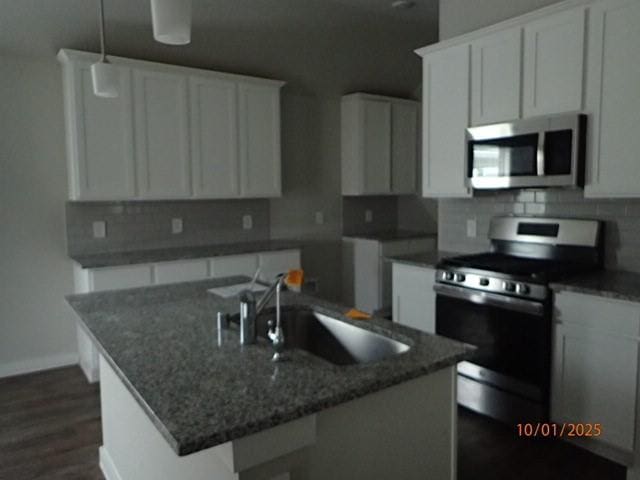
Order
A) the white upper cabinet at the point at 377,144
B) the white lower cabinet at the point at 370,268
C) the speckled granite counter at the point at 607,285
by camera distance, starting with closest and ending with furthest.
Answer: the speckled granite counter at the point at 607,285
the white lower cabinet at the point at 370,268
the white upper cabinet at the point at 377,144

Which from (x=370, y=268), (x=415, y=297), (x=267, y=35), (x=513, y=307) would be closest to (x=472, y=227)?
(x=415, y=297)

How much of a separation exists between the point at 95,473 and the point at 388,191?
398 cm

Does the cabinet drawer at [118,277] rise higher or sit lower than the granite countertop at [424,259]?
lower

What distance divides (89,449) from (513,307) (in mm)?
2474

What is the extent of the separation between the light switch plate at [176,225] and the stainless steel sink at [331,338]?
2.62 m

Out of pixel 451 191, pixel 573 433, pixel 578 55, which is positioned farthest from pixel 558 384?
pixel 578 55

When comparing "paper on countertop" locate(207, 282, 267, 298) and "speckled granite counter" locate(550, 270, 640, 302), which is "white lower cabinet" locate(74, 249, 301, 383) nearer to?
"paper on countertop" locate(207, 282, 267, 298)

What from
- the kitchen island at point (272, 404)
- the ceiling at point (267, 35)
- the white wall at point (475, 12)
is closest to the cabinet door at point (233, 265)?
the ceiling at point (267, 35)

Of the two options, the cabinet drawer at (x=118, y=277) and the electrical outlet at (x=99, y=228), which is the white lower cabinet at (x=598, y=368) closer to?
the cabinet drawer at (x=118, y=277)

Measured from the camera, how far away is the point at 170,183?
4023 mm

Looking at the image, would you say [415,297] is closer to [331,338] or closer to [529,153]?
[529,153]

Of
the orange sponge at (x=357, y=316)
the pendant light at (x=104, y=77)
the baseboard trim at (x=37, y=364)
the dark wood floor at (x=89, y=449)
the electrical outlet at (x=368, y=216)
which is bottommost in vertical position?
the dark wood floor at (x=89, y=449)

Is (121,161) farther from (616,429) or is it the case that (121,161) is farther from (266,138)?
(616,429)

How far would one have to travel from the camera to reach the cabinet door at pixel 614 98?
2.53 metres
